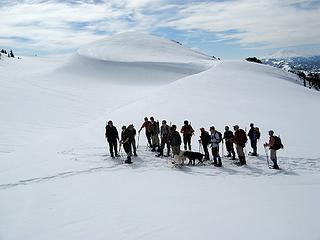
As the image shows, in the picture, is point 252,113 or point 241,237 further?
point 252,113

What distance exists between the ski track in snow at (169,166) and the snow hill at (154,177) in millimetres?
42

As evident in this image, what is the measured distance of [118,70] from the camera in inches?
2110

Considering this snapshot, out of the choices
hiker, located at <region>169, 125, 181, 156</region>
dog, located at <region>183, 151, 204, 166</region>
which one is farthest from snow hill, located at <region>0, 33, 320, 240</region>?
hiker, located at <region>169, 125, 181, 156</region>

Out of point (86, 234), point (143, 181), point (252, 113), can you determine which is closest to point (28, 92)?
point (252, 113)

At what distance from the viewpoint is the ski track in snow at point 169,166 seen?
1204cm

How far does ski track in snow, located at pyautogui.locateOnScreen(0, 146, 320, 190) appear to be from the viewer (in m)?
12.0

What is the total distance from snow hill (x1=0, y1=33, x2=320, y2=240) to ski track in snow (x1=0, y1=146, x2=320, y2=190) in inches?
1.6

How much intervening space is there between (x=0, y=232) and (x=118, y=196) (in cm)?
323

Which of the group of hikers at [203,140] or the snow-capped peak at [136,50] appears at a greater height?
the snow-capped peak at [136,50]

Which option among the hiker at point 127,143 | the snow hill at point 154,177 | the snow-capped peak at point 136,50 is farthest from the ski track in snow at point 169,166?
the snow-capped peak at point 136,50

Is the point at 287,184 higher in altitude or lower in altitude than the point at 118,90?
lower

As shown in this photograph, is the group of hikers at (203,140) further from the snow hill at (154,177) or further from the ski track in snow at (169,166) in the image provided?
the snow hill at (154,177)

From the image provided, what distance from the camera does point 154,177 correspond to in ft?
38.0

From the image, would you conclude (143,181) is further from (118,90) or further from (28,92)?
(118,90)
